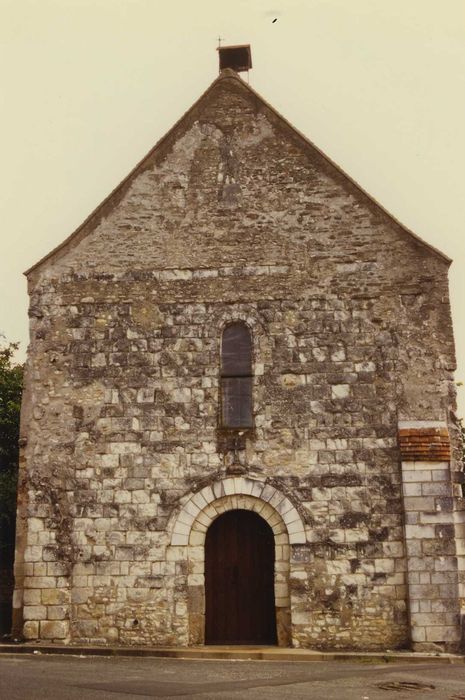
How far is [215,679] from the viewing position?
32.3ft

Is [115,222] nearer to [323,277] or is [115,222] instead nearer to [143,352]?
[143,352]

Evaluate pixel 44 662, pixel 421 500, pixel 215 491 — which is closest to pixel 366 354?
pixel 421 500

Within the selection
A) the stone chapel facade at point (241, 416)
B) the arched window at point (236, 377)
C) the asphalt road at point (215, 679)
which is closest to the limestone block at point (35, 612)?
the stone chapel facade at point (241, 416)

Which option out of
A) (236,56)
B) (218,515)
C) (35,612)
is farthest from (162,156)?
(35,612)

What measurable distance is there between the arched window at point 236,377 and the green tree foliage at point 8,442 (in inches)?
298

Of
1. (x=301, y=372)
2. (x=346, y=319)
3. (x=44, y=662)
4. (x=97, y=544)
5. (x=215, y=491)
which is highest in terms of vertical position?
(x=346, y=319)

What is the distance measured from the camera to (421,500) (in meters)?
13.4

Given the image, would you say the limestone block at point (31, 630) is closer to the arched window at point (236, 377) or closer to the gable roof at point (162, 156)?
the arched window at point (236, 377)

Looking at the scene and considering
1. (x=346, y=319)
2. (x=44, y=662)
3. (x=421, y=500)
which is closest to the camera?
(x=44, y=662)

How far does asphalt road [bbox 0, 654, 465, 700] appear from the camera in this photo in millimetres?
8617

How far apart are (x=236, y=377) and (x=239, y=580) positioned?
11.5ft

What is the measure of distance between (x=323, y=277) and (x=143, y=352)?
3.51 m

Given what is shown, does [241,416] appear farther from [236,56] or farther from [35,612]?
[236,56]

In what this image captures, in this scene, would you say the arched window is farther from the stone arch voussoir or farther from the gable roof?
the gable roof
